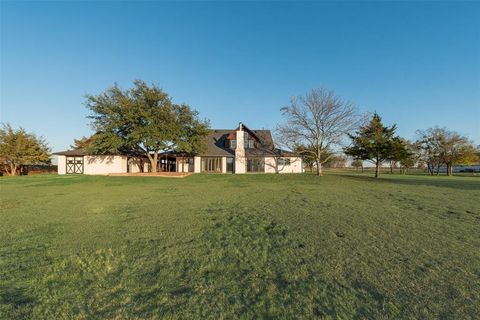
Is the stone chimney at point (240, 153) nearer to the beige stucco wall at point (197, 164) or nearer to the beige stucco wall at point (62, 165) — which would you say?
the beige stucco wall at point (197, 164)

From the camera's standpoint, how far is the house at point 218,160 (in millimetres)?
32344

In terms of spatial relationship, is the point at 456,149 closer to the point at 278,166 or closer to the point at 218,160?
the point at 278,166

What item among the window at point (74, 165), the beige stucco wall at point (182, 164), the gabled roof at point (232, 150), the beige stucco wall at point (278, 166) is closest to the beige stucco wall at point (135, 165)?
the gabled roof at point (232, 150)

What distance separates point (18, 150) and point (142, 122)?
731 inches

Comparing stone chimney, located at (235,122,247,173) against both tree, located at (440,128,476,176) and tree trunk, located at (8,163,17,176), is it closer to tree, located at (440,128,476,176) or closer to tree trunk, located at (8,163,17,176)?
tree trunk, located at (8,163,17,176)

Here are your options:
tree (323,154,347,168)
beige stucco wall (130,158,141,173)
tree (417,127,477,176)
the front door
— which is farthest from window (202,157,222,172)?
tree (417,127,477,176)

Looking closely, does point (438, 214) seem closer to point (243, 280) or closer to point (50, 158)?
point (243, 280)

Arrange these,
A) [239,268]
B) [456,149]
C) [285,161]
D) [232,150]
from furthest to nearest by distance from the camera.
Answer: [456,149] < [232,150] < [285,161] < [239,268]

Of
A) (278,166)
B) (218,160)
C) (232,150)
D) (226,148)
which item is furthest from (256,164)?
(218,160)

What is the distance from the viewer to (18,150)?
30.0 metres

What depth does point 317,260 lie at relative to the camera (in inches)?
153

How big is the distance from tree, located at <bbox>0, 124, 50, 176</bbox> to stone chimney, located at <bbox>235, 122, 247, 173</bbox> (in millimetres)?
28191

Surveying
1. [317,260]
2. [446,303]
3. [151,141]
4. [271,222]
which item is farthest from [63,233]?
[151,141]

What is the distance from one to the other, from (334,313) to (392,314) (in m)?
0.64
